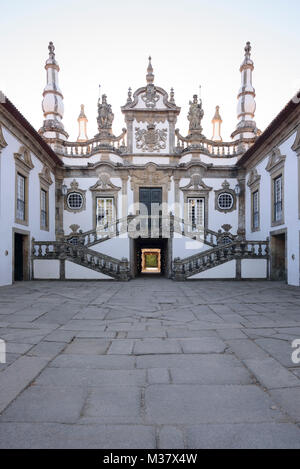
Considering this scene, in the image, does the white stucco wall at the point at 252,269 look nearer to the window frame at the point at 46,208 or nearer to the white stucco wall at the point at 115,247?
the white stucco wall at the point at 115,247

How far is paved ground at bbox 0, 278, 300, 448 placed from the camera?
2152mm

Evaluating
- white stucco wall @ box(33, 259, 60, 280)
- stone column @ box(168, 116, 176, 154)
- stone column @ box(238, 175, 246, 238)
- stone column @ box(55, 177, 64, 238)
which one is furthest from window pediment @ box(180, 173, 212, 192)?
white stucco wall @ box(33, 259, 60, 280)

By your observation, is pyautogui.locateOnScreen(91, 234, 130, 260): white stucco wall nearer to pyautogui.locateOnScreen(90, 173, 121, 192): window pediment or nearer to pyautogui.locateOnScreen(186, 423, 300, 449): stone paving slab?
pyautogui.locateOnScreen(90, 173, 121, 192): window pediment

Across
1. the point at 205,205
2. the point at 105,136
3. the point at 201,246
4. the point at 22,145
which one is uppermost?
the point at 105,136

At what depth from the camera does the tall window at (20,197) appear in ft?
44.7

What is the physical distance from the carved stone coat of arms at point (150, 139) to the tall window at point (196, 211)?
13.1 ft

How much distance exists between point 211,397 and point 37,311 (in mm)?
4969

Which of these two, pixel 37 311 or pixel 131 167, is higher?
pixel 131 167

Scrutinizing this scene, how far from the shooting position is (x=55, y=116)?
63.4 feet

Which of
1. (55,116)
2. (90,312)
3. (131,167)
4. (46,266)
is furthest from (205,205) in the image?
(90,312)

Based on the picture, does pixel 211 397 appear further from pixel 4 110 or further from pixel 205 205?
pixel 205 205

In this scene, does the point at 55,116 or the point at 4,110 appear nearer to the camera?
the point at 4,110

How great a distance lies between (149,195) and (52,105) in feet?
28.5

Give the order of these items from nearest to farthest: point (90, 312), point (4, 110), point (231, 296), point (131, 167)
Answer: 1. point (90, 312)
2. point (231, 296)
3. point (4, 110)
4. point (131, 167)
